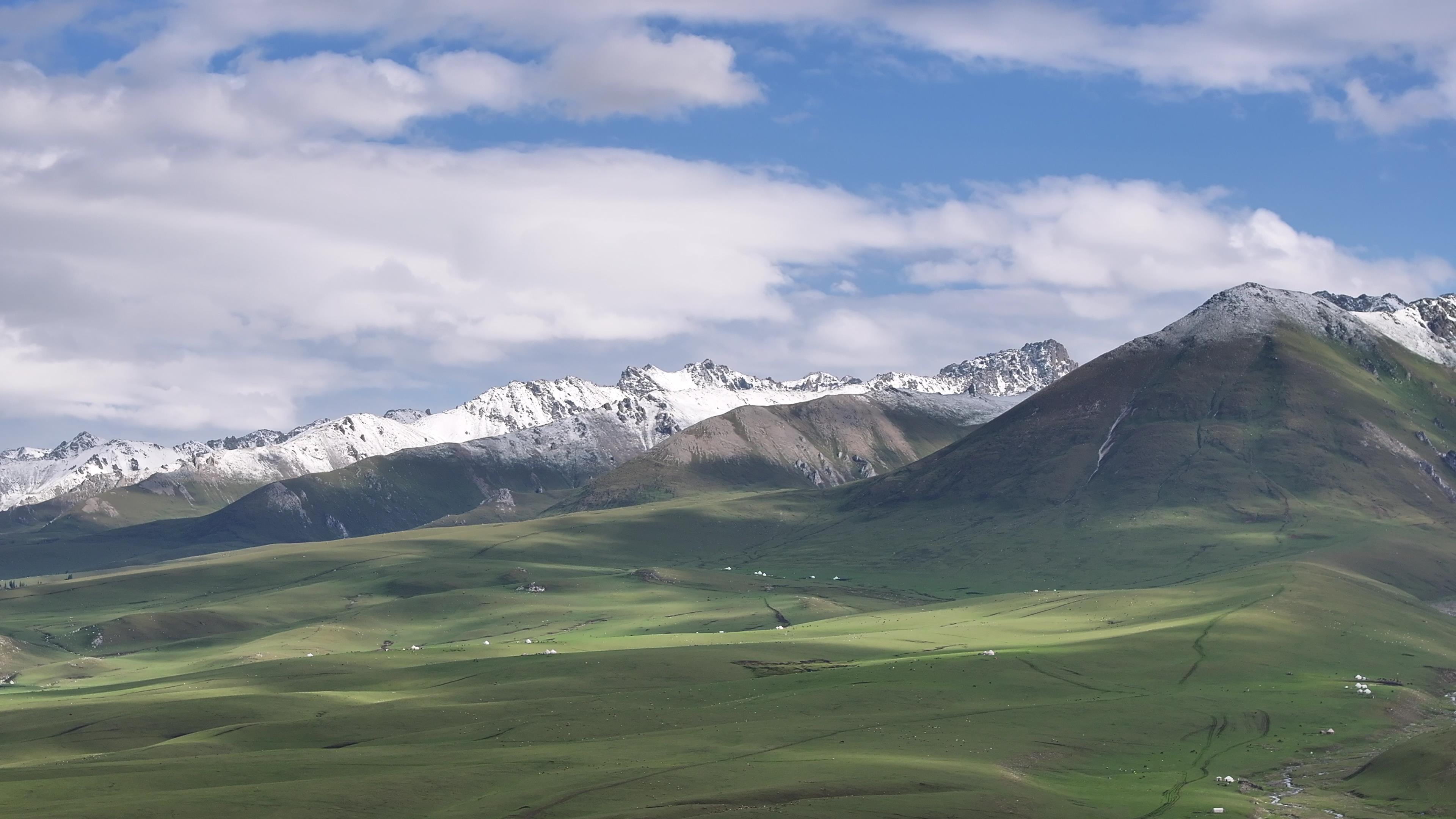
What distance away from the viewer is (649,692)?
17275cm

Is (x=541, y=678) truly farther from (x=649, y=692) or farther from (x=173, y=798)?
(x=173, y=798)

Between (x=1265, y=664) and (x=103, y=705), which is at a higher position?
(x=103, y=705)

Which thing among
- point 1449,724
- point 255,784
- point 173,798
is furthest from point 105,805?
point 1449,724

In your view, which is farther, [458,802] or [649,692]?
[649,692]

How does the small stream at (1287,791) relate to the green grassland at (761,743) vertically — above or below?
below

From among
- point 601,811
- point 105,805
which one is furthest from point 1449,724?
point 105,805

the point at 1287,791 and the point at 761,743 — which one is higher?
the point at 761,743

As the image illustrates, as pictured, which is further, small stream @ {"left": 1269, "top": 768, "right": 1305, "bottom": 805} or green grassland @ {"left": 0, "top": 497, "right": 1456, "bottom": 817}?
small stream @ {"left": 1269, "top": 768, "right": 1305, "bottom": 805}

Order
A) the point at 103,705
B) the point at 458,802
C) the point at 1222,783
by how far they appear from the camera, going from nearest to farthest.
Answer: the point at 458,802 → the point at 1222,783 → the point at 103,705

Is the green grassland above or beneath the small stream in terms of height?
above

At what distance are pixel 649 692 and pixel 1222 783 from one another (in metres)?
65.3

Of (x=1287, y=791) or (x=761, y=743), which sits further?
(x=761, y=743)

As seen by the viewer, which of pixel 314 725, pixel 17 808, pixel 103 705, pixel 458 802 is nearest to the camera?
pixel 17 808

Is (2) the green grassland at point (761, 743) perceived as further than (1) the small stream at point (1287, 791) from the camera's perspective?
No
